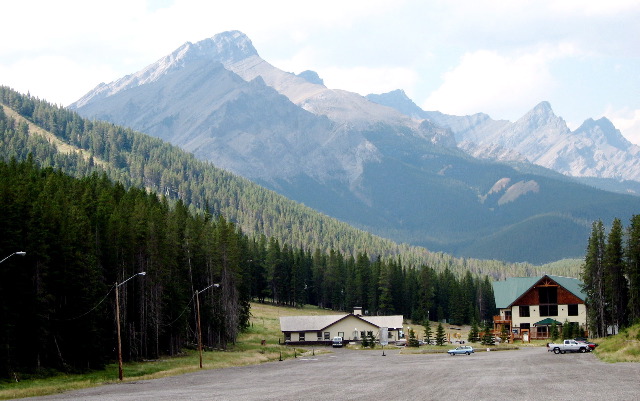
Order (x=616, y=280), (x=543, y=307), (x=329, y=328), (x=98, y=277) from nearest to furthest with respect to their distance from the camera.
A: (x=98, y=277), (x=616, y=280), (x=543, y=307), (x=329, y=328)

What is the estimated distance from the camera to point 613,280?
98000 millimetres

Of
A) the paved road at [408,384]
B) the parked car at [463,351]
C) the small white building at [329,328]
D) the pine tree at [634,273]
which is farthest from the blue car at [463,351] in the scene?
the small white building at [329,328]

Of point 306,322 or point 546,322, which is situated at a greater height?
point 306,322

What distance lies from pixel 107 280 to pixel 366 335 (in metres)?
65.3

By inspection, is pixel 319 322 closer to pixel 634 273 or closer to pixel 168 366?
pixel 634 273

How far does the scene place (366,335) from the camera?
130 m

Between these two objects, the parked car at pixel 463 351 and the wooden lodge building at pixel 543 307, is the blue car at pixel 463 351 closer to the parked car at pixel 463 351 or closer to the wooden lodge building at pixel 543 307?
the parked car at pixel 463 351

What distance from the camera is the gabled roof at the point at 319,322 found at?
12512 cm

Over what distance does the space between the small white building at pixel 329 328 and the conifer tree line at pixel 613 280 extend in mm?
36709

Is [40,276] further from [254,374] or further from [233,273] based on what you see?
[233,273]

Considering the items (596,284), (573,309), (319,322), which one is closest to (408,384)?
(596,284)

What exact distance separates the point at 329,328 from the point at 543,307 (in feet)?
119

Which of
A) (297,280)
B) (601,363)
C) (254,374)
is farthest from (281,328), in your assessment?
(601,363)

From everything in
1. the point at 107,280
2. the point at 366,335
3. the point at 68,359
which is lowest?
the point at 366,335
